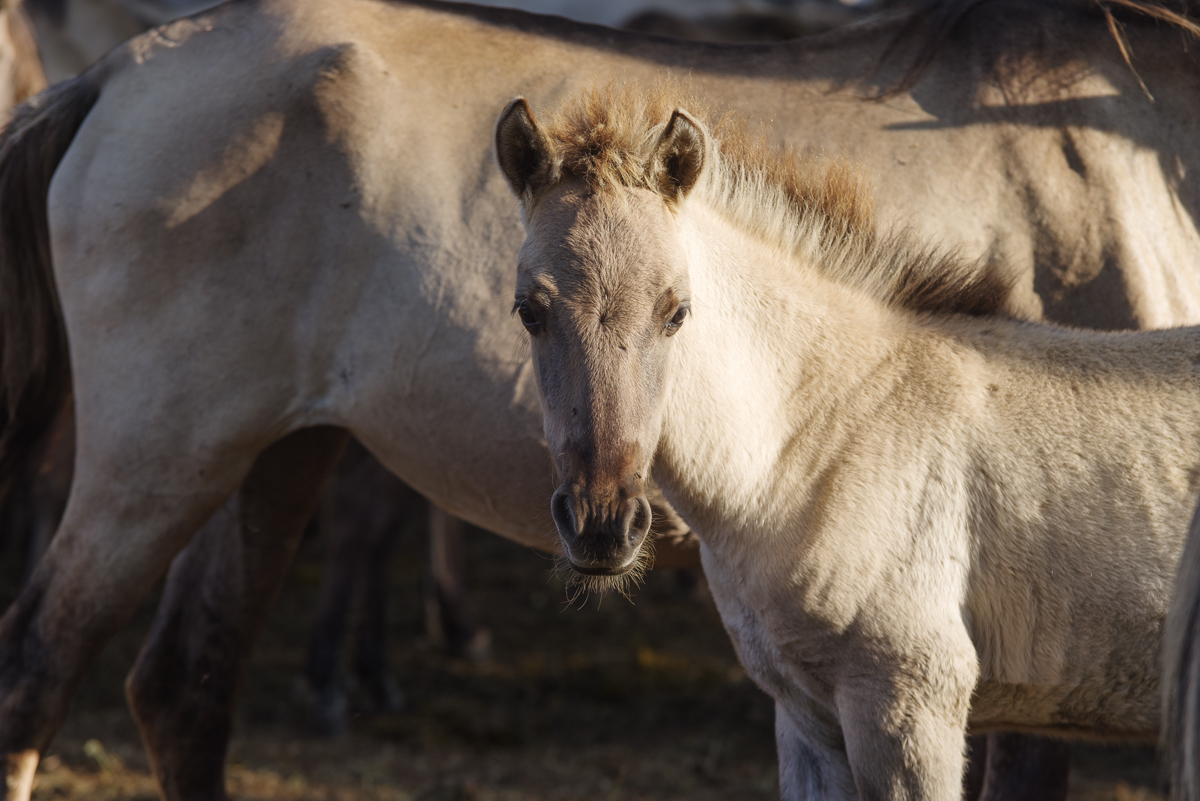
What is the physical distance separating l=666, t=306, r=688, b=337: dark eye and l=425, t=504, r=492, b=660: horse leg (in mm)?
3836

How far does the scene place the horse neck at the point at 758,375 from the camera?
2.19 meters

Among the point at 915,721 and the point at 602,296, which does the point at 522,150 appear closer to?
the point at 602,296

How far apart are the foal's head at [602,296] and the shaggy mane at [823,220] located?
0.48ft

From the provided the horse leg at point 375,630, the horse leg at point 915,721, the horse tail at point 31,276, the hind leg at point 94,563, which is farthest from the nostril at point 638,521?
the horse leg at point 375,630

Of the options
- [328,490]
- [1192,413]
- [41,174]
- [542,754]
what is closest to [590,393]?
[1192,413]

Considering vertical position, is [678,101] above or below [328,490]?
above

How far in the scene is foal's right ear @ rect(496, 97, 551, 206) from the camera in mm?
2121

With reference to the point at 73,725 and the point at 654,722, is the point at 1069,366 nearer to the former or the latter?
the point at 654,722

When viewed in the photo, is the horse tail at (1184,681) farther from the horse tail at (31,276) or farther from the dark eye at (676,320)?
the horse tail at (31,276)

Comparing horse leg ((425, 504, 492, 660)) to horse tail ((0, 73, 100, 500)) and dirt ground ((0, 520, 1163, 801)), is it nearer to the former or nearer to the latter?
dirt ground ((0, 520, 1163, 801))

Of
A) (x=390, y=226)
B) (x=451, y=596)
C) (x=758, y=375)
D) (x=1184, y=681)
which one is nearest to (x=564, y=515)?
(x=758, y=375)

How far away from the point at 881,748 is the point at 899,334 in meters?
0.89

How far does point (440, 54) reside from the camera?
3.03 metres

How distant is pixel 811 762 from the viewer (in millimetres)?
2385
